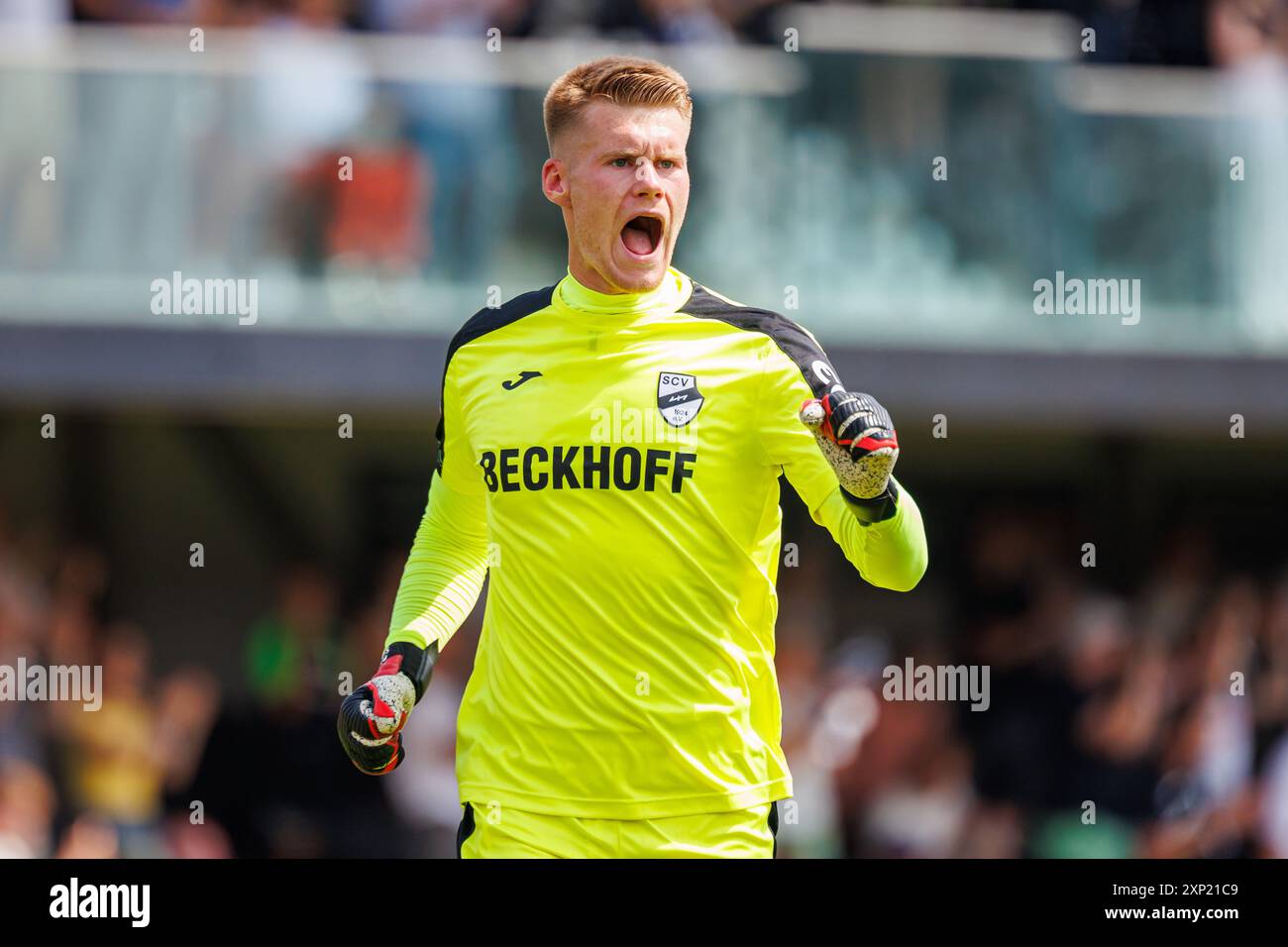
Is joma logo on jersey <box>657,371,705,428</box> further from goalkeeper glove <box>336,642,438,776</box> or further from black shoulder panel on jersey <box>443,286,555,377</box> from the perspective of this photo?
goalkeeper glove <box>336,642,438,776</box>

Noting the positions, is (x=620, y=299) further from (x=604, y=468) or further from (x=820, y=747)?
(x=820, y=747)

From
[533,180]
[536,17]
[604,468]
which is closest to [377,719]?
[604,468]

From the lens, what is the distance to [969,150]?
9586mm

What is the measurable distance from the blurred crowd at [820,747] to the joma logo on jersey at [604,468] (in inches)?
184

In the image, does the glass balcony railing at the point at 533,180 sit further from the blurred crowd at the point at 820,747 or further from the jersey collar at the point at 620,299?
the jersey collar at the point at 620,299

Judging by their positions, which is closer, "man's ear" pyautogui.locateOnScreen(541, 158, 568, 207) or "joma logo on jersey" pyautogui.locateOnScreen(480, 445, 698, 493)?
"joma logo on jersey" pyautogui.locateOnScreen(480, 445, 698, 493)

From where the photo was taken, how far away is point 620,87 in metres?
4.15

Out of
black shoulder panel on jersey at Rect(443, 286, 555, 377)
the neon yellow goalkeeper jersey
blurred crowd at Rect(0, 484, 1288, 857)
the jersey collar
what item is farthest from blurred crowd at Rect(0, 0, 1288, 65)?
the neon yellow goalkeeper jersey

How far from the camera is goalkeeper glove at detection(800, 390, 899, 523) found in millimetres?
3703

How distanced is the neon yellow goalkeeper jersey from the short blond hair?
0.41 metres

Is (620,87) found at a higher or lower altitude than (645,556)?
higher

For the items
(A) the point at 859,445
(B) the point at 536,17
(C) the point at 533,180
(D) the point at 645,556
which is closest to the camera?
(A) the point at 859,445

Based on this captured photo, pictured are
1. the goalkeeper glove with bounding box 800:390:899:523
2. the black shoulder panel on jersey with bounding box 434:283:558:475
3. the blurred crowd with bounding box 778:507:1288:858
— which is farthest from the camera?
the blurred crowd with bounding box 778:507:1288:858

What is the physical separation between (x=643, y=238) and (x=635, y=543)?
0.65 meters
